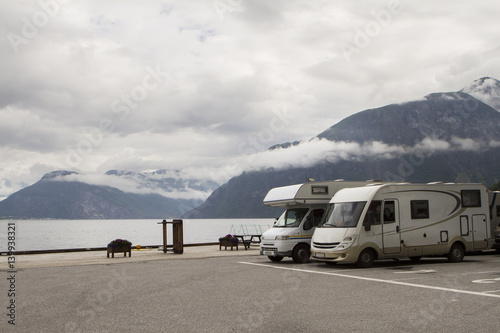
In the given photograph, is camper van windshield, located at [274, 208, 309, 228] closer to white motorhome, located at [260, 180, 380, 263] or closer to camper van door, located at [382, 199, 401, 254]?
white motorhome, located at [260, 180, 380, 263]

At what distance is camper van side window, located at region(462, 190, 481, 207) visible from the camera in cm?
1978

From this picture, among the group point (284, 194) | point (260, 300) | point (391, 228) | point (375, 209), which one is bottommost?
point (260, 300)

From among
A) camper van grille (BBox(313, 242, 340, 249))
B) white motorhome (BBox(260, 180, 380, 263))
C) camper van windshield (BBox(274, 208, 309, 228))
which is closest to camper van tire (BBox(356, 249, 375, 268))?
camper van grille (BBox(313, 242, 340, 249))

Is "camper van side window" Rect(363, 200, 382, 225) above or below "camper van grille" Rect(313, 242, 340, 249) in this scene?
above

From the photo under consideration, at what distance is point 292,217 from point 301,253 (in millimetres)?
1450

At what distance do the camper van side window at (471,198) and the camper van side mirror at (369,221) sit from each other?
4385 mm

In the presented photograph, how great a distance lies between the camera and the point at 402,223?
18.3 meters

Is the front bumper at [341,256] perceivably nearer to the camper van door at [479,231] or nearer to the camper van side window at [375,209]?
the camper van side window at [375,209]

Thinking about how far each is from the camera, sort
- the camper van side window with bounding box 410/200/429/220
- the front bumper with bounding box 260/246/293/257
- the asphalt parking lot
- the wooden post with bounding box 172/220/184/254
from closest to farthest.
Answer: the asphalt parking lot
the camper van side window with bounding box 410/200/429/220
the front bumper with bounding box 260/246/293/257
the wooden post with bounding box 172/220/184/254

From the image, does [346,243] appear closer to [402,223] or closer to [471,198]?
[402,223]

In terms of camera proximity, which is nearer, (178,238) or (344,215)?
(344,215)

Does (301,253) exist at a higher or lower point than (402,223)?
lower

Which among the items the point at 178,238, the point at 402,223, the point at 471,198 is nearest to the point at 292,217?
the point at 402,223

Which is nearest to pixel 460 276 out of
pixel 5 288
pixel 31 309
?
pixel 31 309
